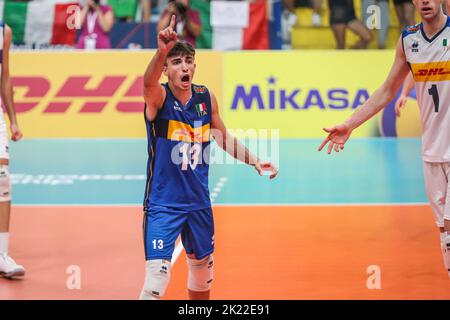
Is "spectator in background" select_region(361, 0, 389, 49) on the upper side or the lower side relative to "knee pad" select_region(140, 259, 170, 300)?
upper

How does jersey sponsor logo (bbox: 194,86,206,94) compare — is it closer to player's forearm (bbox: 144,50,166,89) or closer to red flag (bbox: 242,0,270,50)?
player's forearm (bbox: 144,50,166,89)

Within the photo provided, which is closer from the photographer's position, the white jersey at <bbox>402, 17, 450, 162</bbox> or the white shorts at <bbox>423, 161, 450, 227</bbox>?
the white jersey at <bbox>402, 17, 450, 162</bbox>

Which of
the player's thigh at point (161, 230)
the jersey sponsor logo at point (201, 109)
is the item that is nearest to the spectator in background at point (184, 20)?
the jersey sponsor logo at point (201, 109)

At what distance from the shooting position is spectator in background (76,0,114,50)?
15.8 meters

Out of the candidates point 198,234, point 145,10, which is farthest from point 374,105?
point 145,10

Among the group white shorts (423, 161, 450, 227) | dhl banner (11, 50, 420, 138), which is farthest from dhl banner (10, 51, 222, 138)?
white shorts (423, 161, 450, 227)

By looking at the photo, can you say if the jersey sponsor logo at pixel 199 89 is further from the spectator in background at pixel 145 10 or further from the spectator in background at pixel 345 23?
the spectator in background at pixel 145 10

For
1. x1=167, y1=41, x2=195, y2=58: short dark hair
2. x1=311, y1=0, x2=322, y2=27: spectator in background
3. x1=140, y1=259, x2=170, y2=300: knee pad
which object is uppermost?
x1=311, y1=0, x2=322, y2=27: spectator in background

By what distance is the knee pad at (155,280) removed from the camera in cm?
510
